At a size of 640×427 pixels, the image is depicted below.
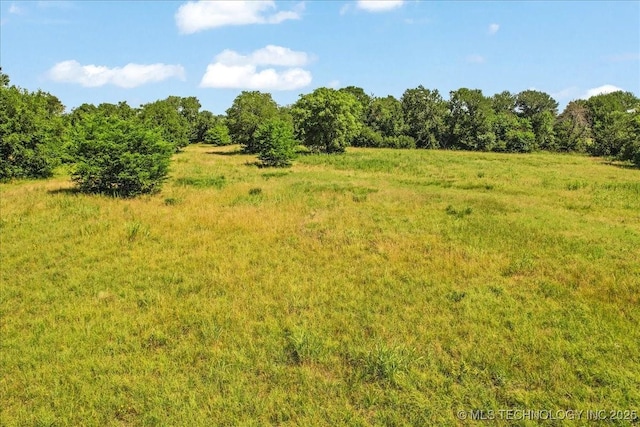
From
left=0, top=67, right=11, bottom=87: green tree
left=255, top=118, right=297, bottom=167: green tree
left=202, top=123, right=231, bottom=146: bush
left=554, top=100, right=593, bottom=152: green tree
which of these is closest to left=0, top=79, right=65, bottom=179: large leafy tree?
left=0, top=67, right=11, bottom=87: green tree

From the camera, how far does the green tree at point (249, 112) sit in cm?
5497

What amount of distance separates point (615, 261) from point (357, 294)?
828cm

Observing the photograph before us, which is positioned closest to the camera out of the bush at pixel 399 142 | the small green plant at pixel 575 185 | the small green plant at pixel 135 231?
the small green plant at pixel 135 231

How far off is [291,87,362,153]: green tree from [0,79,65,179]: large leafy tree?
30496 mm

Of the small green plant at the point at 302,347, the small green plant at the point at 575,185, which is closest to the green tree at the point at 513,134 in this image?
the small green plant at the point at 575,185

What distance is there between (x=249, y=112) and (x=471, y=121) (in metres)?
46.1

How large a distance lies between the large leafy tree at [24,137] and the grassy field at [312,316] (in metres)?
15.7

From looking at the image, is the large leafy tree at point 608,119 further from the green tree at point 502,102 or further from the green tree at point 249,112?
the green tree at point 249,112

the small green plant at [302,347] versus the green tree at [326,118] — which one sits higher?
the green tree at [326,118]

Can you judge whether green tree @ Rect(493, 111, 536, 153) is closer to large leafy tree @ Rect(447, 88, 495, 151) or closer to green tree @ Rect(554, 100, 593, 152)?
large leafy tree @ Rect(447, 88, 495, 151)

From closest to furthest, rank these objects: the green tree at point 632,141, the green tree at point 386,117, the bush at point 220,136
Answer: the green tree at point 632,141 < the green tree at point 386,117 < the bush at point 220,136

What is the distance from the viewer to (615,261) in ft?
37.8

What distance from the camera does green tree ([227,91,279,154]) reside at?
54969 millimetres

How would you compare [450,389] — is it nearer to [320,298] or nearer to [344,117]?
[320,298]
